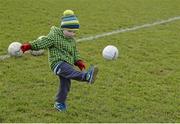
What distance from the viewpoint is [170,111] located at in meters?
6.75

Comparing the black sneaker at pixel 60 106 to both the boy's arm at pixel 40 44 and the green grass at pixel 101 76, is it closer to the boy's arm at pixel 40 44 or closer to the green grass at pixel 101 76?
the green grass at pixel 101 76

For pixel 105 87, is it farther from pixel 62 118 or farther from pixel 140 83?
pixel 62 118

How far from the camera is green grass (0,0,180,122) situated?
21.5ft

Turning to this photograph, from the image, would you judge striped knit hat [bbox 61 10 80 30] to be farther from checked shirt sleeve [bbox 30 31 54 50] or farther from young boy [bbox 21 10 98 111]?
checked shirt sleeve [bbox 30 31 54 50]

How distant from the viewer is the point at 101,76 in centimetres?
841

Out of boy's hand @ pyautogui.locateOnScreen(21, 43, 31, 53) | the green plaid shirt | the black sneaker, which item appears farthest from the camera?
the black sneaker

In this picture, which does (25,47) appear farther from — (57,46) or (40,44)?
(57,46)

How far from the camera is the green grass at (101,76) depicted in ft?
21.5

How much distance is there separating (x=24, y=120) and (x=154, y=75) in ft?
10.9

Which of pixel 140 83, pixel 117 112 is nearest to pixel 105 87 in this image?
pixel 140 83

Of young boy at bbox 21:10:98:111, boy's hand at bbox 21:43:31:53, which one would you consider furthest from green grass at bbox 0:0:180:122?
boy's hand at bbox 21:43:31:53

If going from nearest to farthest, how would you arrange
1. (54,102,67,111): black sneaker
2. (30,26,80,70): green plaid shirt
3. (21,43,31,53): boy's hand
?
1. (21,43,31,53): boy's hand
2. (30,26,80,70): green plaid shirt
3. (54,102,67,111): black sneaker

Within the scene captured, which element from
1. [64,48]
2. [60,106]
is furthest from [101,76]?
[64,48]

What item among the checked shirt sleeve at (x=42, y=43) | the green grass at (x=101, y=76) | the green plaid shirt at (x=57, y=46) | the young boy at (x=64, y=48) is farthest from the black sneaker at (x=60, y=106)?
the checked shirt sleeve at (x=42, y=43)
